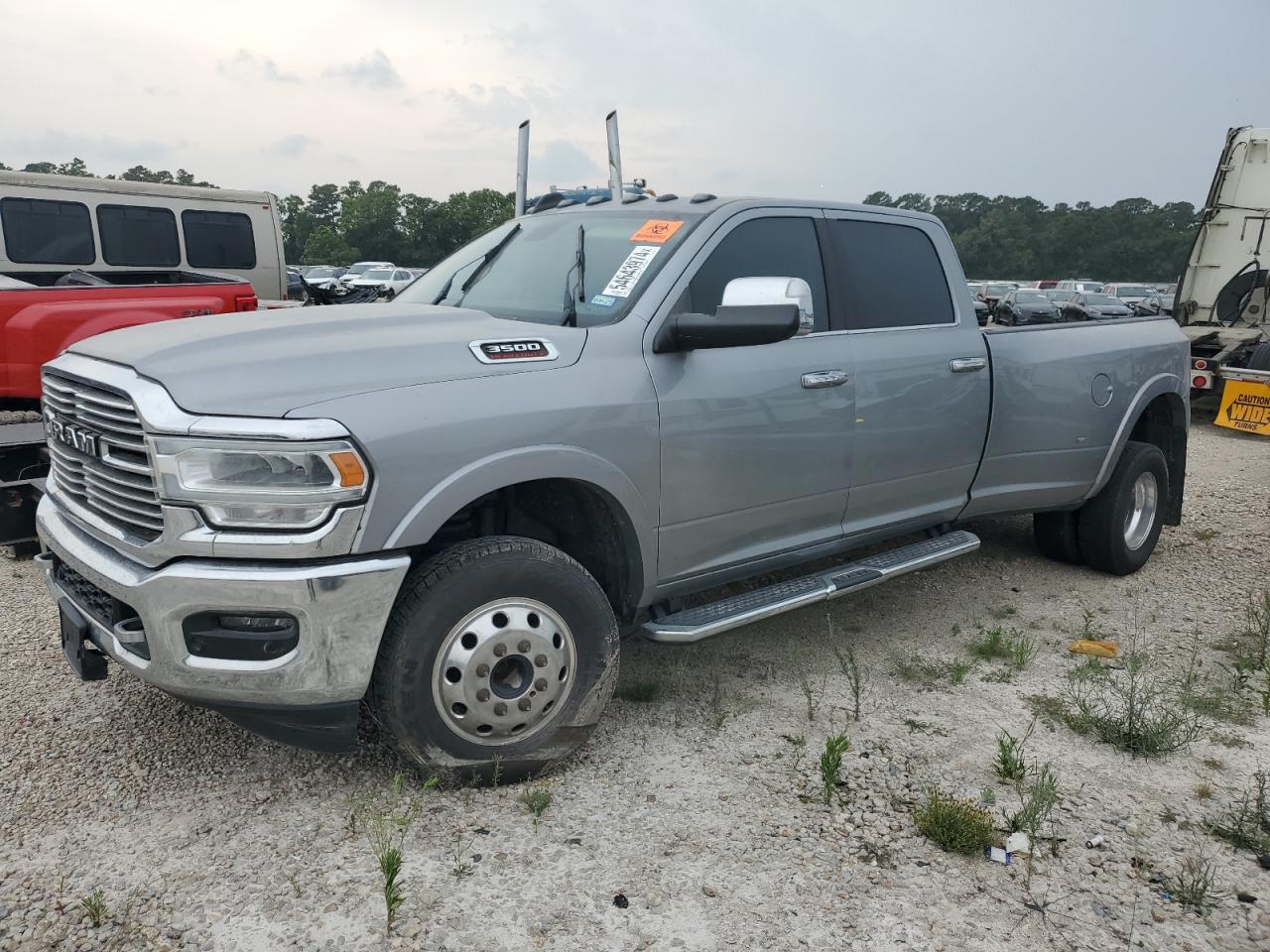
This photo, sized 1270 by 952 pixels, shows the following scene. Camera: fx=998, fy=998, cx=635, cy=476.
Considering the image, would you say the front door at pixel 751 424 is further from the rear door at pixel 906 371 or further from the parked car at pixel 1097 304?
the parked car at pixel 1097 304

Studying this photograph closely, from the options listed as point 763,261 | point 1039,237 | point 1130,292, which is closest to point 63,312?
point 763,261

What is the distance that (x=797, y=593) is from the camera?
3.90 m

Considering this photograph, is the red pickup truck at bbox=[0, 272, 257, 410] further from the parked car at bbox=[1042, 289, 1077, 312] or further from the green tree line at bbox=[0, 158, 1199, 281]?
the green tree line at bbox=[0, 158, 1199, 281]

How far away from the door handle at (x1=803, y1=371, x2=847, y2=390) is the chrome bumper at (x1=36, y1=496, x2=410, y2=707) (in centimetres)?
176

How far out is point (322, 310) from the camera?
364 centimetres

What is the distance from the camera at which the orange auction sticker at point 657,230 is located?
147 inches

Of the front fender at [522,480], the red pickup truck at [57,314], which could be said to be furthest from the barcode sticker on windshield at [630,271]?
the red pickup truck at [57,314]

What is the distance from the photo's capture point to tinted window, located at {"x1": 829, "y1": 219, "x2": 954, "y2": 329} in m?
4.23

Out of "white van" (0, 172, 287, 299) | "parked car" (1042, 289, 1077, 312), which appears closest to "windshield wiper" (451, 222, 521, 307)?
"white van" (0, 172, 287, 299)

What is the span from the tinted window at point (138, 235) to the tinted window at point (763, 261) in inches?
484

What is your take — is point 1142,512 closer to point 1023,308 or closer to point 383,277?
point 1023,308

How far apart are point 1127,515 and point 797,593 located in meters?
2.78

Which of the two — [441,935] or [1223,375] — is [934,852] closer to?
[441,935]

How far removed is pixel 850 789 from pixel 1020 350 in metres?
2.56
